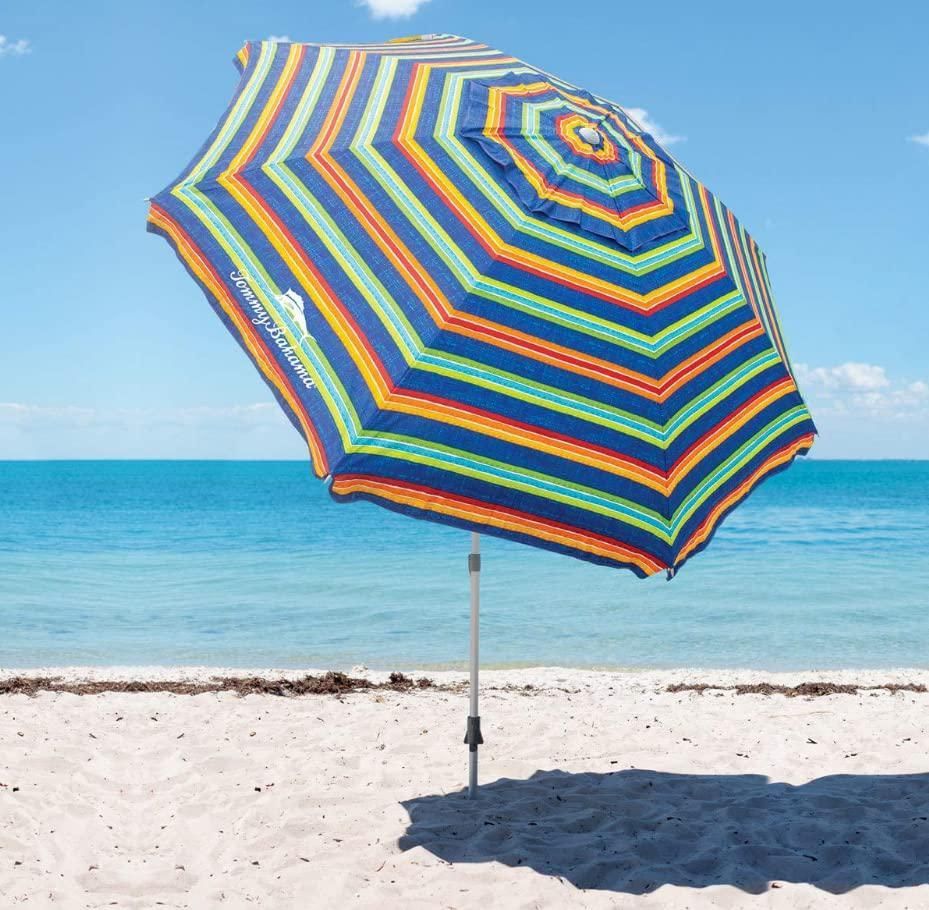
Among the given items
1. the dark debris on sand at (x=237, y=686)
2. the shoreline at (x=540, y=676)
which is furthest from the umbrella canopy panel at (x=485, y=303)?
the shoreline at (x=540, y=676)

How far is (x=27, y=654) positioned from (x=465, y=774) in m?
7.42

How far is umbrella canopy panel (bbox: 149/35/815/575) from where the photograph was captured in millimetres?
3078

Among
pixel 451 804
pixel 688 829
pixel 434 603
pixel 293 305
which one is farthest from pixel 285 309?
pixel 434 603

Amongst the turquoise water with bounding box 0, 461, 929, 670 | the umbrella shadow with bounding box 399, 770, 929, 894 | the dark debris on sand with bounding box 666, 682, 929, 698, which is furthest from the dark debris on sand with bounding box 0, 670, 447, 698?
the umbrella shadow with bounding box 399, 770, 929, 894

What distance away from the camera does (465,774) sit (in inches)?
195

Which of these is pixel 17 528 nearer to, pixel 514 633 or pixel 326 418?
pixel 514 633

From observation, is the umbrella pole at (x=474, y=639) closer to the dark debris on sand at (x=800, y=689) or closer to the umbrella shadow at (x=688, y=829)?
the umbrella shadow at (x=688, y=829)

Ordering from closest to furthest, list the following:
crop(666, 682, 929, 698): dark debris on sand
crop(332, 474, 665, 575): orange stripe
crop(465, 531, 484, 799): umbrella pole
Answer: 1. crop(332, 474, 665, 575): orange stripe
2. crop(465, 531, 484, 799): umbrella pole
3. crop(666, 682, 929, 698): dark debris on sand

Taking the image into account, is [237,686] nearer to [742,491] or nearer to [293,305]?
[293,305]

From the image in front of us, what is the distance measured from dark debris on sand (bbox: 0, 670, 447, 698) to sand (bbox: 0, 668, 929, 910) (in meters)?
0.33

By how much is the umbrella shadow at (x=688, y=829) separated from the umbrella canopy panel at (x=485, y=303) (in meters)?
1.34

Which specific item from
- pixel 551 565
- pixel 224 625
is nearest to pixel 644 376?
pixel 224 625

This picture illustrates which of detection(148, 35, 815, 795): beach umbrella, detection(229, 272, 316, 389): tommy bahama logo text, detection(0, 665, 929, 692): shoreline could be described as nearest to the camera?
detection(148, 35, 815, 795): beach umbrella

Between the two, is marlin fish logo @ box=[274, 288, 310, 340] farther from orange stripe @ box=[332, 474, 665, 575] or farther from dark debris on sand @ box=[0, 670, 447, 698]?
dark debris on sand @ box=[0, 670, 447, 698]
